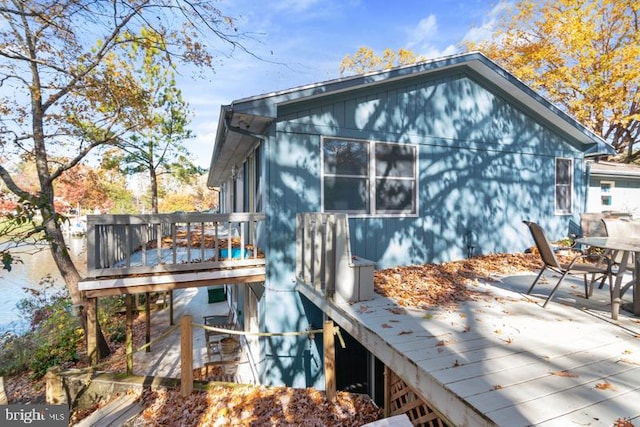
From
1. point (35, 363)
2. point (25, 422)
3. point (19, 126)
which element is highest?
point (19, 126)

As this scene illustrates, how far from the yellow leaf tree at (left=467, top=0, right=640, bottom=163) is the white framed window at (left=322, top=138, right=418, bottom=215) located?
12.8 metres

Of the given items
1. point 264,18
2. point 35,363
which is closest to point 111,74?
point 264,18

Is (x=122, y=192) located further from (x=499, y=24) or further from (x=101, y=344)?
(x=499, y=24)

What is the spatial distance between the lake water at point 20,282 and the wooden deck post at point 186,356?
5793 millimetres

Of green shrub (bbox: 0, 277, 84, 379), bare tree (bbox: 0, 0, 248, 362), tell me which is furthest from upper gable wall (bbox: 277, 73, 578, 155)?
green shrub (bbox: 0, 277, 84, 379)

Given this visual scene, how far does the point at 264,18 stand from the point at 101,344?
8.17 meters

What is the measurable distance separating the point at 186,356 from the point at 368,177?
4129 mm

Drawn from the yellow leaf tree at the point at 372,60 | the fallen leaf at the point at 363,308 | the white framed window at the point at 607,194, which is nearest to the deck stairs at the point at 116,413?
the fallen leaf at the point at 363,308

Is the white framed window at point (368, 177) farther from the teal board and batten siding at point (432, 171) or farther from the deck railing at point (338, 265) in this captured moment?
the deck railing at point (338, 265)

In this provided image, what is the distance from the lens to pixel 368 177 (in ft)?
20.0

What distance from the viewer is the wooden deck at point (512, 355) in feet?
6.62

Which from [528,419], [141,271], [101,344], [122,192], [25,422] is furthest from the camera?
[122,192]

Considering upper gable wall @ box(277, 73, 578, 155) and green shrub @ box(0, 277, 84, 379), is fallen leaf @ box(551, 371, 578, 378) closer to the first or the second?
upper gable wall @ box(277, 73, 578, 155)

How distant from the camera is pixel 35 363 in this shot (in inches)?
308
